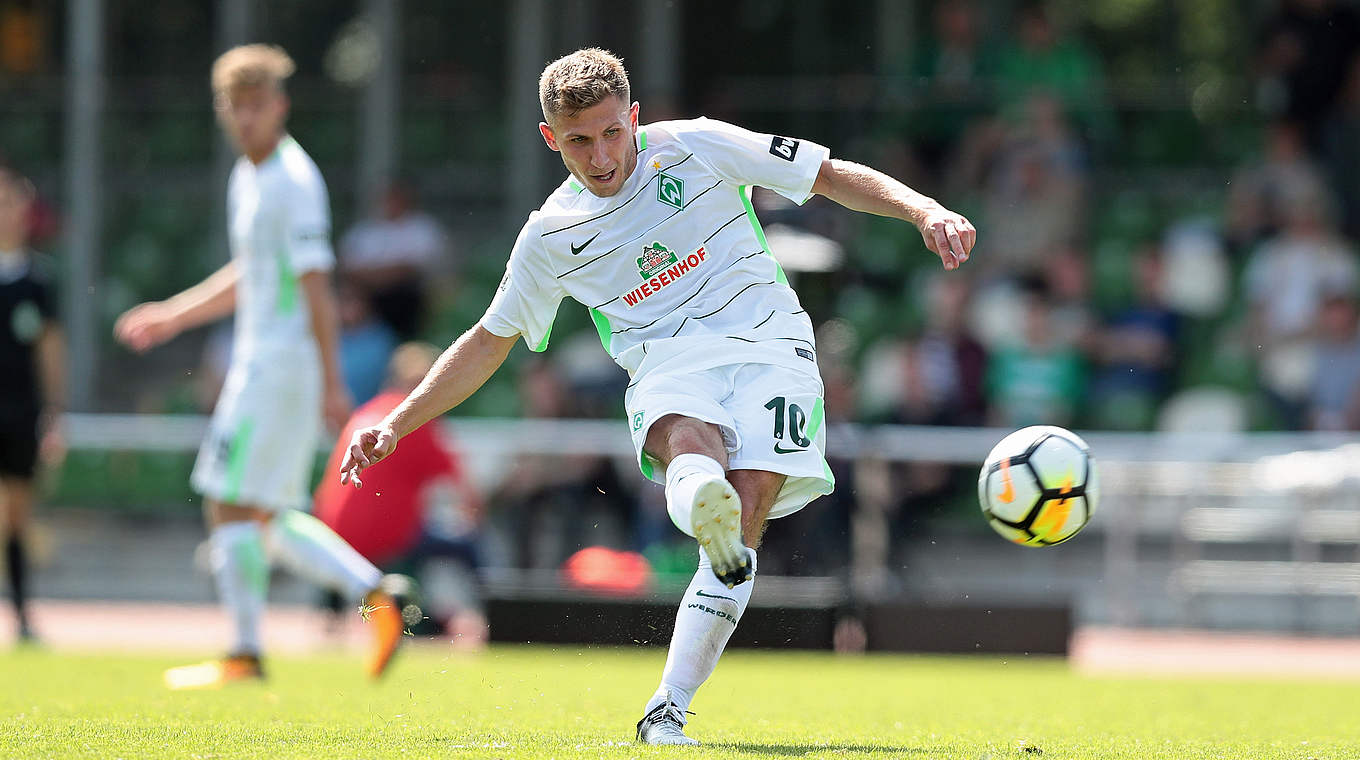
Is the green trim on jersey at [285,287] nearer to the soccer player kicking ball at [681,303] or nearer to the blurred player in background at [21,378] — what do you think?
the soccer player kicking ball at [681,303]

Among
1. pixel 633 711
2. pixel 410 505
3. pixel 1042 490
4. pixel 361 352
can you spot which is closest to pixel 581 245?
pixel 1042 490

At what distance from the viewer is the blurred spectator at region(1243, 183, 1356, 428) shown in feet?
41.6

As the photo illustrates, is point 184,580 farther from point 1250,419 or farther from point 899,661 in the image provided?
point 1250,419

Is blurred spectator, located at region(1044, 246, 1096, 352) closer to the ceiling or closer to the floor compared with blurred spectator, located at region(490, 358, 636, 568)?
→ closer to the ceiling

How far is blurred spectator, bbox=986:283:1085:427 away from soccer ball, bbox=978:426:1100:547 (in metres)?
7.07

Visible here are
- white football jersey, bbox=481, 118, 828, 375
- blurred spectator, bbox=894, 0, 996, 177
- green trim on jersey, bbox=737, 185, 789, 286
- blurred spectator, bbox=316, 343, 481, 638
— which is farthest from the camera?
blurred spectator, bbox=894, 0, 996, 177

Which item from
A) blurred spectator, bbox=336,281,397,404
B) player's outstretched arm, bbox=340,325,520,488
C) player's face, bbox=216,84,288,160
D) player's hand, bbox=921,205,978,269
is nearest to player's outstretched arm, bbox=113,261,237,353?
player's face, bbox=216,84,288,160

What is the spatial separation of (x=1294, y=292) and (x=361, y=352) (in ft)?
22.4

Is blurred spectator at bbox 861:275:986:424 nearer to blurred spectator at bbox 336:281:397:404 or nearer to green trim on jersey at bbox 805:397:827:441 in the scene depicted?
blurred spectator at bbox 336:281:397:404

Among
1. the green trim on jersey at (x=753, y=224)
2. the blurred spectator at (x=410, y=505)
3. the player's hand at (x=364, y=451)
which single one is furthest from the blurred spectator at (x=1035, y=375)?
the player's hand at (x=364, y=451)

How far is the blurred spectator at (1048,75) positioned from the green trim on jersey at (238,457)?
8649 millimetres

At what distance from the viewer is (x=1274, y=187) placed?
1366 centimetres

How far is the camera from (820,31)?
667 inches

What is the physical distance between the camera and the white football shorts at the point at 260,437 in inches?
300
